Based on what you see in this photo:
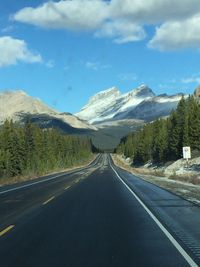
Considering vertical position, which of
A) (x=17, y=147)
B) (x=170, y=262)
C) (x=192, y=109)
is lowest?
(x=170, y=262)

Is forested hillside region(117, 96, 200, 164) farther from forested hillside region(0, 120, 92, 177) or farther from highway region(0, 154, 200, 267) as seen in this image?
highway region(0, 154, 200, 267)

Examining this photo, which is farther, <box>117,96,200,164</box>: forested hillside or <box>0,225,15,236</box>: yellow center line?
<box>117,96,200,164</box>: forested hillside

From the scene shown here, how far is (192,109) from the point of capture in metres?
94.2

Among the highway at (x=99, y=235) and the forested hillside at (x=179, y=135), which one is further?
the forested hillside at (x=179, y=135)

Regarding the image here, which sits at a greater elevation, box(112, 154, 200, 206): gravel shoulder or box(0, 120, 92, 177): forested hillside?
box(0, 120, 92, 177): forested hillside

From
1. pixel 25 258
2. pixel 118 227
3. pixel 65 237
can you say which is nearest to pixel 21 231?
pixel 65 237

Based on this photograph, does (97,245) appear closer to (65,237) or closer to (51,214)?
(65,237)

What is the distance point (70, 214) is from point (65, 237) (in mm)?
4953

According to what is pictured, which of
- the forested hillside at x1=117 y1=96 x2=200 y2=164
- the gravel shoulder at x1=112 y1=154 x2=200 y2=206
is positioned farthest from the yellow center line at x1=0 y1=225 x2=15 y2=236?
the forested hillside at x1=117 y1=96 x2=200 y2=164

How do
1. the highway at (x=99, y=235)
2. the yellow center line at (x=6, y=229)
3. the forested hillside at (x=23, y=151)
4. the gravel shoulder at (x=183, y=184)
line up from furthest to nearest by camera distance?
the forested hillside at (x=23, y=151) < the gravel shoulder at (x=183, y=184) < the yellow center line at (x=6, y=229) < the highway at (x=99, y=235)

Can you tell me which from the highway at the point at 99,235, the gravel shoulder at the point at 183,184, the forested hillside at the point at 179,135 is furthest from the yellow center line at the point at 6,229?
the forested hillside at the point at 179,135

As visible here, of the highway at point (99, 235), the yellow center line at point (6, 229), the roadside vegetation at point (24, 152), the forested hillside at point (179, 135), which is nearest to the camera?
the highway at point (99, 235)

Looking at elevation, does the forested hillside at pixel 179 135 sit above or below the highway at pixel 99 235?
above

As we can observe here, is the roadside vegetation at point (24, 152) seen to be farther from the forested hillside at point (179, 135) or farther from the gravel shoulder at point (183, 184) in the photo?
the gravel shoulder at point (183, 184)
